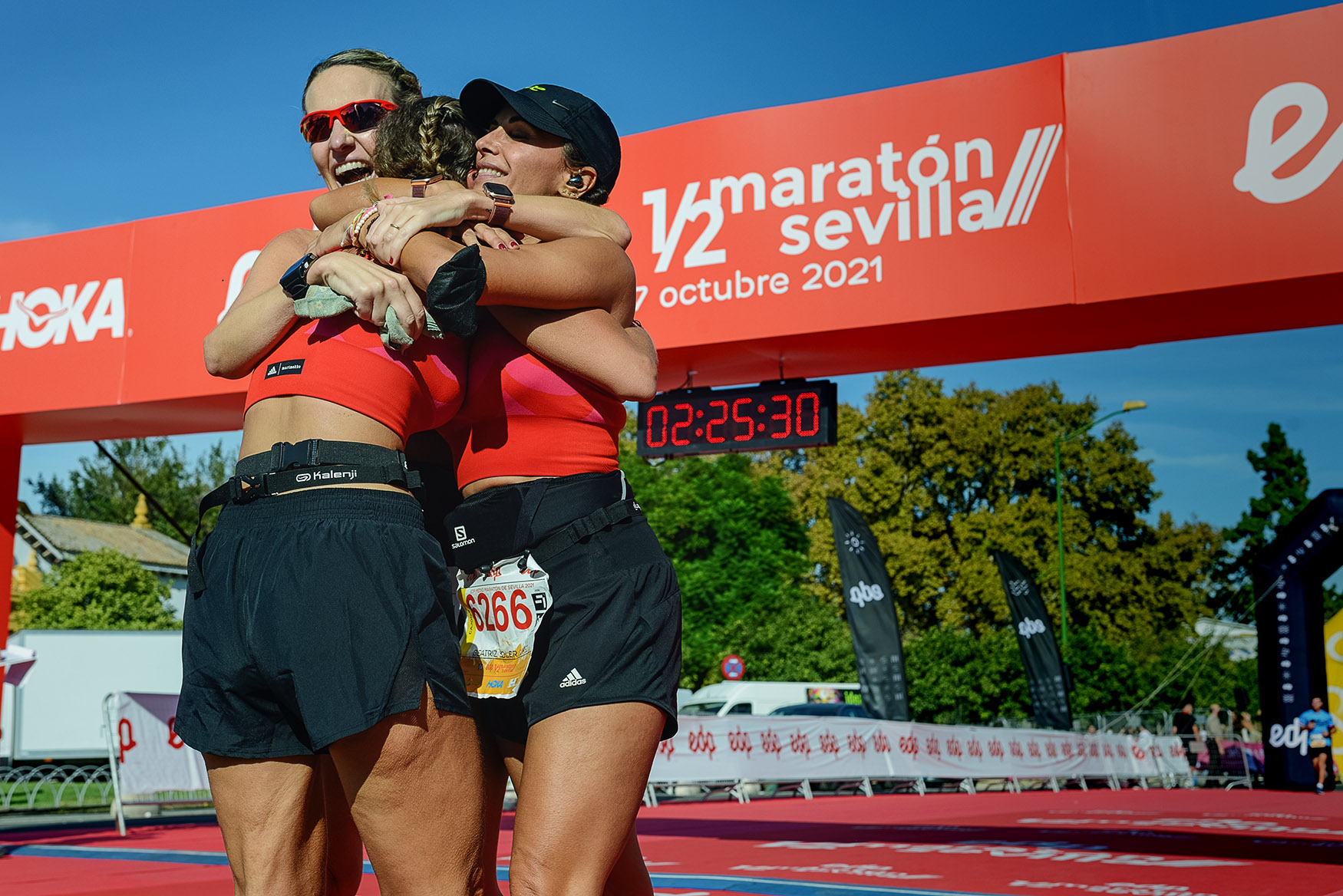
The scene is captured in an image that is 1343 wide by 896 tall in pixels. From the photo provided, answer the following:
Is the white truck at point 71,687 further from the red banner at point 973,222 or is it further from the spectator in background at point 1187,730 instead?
the spectator in background at point 1187,730

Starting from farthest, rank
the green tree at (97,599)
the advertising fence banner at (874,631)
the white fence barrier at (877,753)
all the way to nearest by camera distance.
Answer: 1. the green tree at (97,599)
2. the advertising fence banner at (874,631)
3. the white fence barrier at (877,753)

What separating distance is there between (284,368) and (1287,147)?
5762 millimetres

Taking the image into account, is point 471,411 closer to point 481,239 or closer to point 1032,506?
point 481,239

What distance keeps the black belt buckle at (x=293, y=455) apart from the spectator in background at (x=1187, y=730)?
2408 centimetres

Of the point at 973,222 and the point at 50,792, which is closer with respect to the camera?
the point at 973,222

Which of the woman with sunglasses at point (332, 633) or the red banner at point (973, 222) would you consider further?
the red banner at point (973, 222)

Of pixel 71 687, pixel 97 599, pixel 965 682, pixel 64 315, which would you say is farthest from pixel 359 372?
pixel 97 599

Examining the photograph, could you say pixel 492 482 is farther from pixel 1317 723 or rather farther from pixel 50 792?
pixel 50 792

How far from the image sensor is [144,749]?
11227 mm

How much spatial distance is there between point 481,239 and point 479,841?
100 centimetres

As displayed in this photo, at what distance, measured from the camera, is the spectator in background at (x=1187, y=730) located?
78.5 feet

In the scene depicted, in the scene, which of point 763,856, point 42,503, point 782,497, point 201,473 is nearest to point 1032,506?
point 782,497

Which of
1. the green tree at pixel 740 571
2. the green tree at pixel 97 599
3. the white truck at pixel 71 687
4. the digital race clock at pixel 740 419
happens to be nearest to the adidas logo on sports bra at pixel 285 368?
the digital race clock at pixel 740 419

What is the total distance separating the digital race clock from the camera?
332 inches
